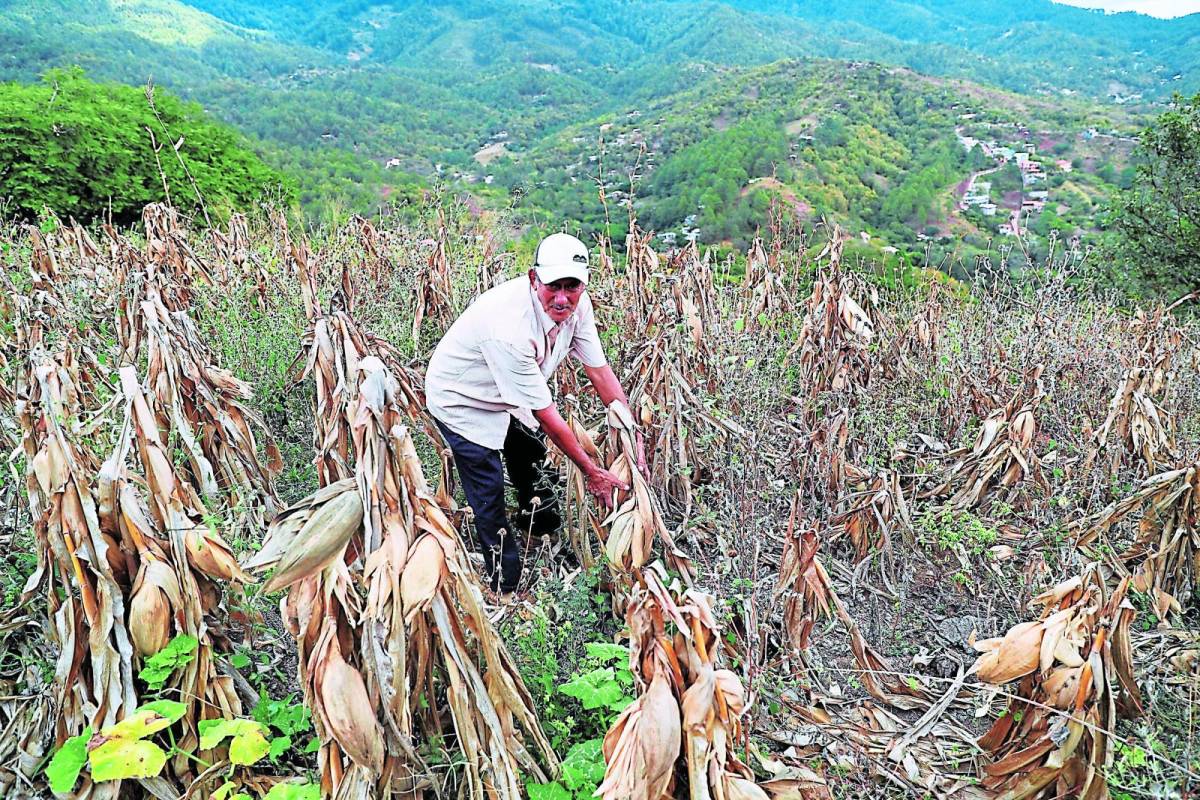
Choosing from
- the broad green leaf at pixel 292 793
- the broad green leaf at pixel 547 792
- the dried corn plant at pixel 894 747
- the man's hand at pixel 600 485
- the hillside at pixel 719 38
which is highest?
the hillside at pixel 719 38

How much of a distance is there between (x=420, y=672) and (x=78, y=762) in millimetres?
798

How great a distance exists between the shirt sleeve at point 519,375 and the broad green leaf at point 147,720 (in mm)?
A: 1054

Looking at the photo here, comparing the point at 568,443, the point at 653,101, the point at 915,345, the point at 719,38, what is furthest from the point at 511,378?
the point at 719,38

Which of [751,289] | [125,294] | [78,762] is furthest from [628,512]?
[751,289]

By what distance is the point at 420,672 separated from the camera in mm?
1290

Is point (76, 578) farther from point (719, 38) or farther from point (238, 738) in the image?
point (719, 38)

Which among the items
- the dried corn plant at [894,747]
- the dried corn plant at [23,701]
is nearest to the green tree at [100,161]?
the dried corn plant at [23,701]

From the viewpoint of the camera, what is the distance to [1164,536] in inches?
80.8

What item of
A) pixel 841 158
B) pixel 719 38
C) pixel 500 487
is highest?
pixel 719 38

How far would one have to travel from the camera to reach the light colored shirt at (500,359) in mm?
2020

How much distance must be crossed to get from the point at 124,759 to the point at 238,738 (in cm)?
20

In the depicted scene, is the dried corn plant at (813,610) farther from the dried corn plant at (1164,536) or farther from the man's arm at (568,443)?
the dried corn plant at (1164,536)

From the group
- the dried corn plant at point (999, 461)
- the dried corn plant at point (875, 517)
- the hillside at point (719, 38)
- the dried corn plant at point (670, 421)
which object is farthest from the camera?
the hillside at point (719, 38)

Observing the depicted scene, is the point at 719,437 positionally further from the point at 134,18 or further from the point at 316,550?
the point at 134,18
